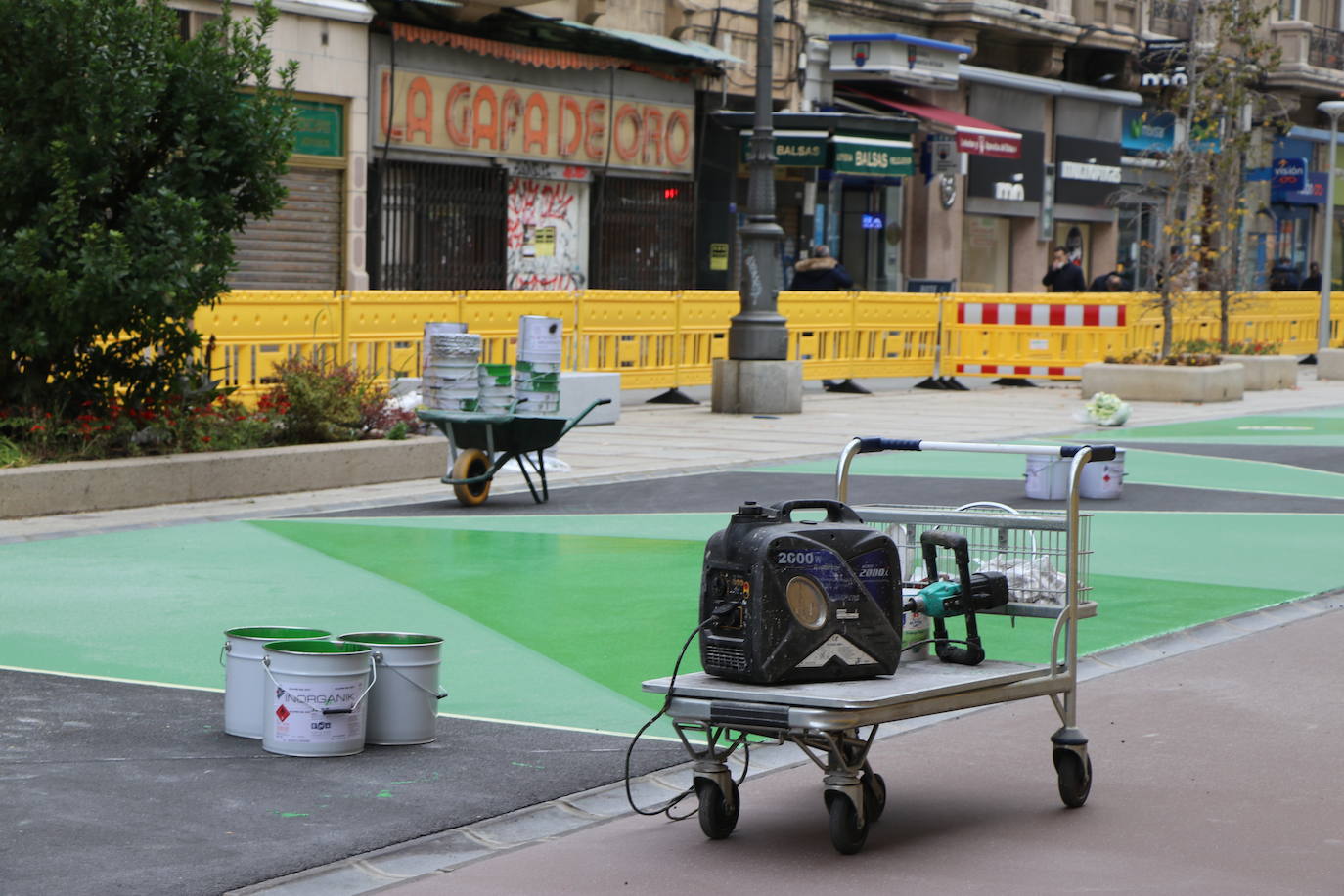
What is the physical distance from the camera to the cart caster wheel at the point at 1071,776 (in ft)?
20.9

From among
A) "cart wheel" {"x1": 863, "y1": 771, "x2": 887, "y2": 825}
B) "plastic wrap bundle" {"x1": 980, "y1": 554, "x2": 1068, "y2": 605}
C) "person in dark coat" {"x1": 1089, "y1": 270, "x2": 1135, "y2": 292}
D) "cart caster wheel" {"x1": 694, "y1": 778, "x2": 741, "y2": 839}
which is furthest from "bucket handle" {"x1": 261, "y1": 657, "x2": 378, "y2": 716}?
"person in dark coat" {"x1": 1089, "y1": 270, "x2": 1135, "y2": 292}

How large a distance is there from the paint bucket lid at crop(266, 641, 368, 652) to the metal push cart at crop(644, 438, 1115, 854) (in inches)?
49.5

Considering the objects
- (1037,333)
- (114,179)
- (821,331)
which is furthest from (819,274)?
(114,179)

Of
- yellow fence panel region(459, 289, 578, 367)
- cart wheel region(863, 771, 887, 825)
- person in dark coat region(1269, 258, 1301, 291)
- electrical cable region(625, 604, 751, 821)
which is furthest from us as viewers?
person in dark coat region(1269, 258, 1301, 291)

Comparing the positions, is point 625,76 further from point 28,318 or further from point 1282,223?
point 1282,223

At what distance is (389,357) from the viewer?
67.6 feet

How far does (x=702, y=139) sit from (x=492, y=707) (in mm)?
25428

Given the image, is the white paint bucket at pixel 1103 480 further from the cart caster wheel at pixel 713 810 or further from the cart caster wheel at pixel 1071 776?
the cart caster wheel at pixel 713 810

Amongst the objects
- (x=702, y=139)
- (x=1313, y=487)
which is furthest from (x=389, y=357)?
(x=702, y=139)

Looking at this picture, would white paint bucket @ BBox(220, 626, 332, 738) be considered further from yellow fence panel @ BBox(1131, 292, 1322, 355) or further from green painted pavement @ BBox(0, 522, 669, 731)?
yellow fence panel @ BBox(1131, 292, 1322, 355)

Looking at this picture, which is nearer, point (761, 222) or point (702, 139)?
point (761, 222)

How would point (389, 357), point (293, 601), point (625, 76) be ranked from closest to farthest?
point (293, 601) < point (389, 357) < point (625, 76)

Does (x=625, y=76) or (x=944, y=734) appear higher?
(x=625, y=76)

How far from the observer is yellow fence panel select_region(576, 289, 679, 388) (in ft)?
76.8
